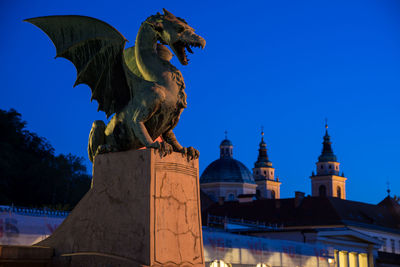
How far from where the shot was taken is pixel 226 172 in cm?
11312

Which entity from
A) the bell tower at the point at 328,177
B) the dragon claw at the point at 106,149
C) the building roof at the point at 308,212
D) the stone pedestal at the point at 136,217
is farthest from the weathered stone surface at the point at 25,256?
the bell tower at the point at 328,177

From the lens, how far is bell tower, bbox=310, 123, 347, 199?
444 ft

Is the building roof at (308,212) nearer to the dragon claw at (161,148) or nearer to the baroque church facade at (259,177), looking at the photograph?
the baroque church facade at (259,177)

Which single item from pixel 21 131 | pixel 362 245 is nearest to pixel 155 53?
pixel 362 245

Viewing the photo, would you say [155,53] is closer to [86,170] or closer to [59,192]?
[59,192]

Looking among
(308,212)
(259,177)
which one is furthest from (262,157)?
(308,212)

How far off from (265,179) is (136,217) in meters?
133

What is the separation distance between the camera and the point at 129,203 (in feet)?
24.4

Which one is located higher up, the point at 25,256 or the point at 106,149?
the point at 106,149

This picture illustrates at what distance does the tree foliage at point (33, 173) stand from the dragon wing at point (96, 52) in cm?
3842

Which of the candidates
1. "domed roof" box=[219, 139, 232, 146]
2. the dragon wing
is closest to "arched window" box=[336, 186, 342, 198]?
"domed roof" box=[219, 139, 232, 146]

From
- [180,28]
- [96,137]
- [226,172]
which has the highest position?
[226,172]

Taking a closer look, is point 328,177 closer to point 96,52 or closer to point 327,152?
point 327,152

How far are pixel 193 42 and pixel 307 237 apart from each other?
132 feet
